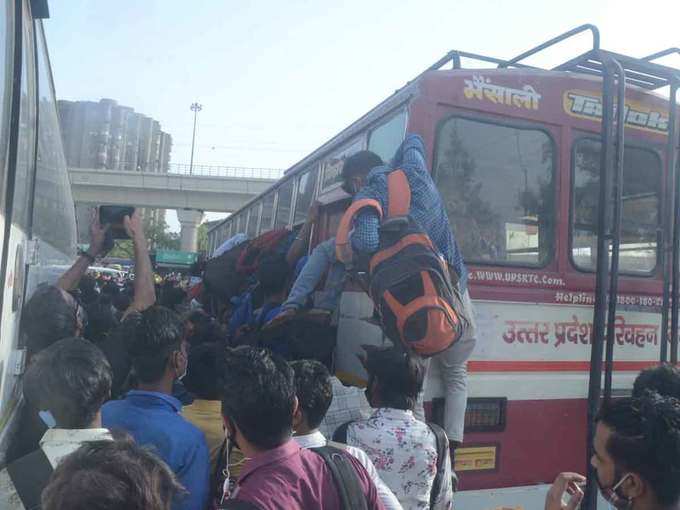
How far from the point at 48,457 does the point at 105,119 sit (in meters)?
6.69

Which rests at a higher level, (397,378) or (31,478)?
(397,378)

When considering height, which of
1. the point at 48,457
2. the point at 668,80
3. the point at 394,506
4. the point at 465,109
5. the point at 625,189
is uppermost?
the point at 668,80

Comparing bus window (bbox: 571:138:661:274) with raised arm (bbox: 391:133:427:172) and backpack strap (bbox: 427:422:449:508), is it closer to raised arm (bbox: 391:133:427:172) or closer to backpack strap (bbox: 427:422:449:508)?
raised arm (bbox: 391:133:427:172)

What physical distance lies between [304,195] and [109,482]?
15.9ft

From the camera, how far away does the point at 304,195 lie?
6.05m

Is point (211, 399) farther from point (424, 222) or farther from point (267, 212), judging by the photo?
point (267, 212)

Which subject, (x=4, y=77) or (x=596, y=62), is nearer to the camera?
(x=4, y=77)

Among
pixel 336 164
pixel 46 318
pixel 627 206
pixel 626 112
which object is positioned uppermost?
pixel 626 112

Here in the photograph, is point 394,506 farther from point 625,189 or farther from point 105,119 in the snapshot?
point 105,119

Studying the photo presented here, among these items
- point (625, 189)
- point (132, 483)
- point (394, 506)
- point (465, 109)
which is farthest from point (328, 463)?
point (625, 189)

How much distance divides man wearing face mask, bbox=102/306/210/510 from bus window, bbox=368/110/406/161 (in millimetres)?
1842

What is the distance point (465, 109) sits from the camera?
3.96 metres

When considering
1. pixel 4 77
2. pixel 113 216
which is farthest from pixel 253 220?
pixel 4 77

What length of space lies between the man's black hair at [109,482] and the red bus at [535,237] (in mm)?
2445
